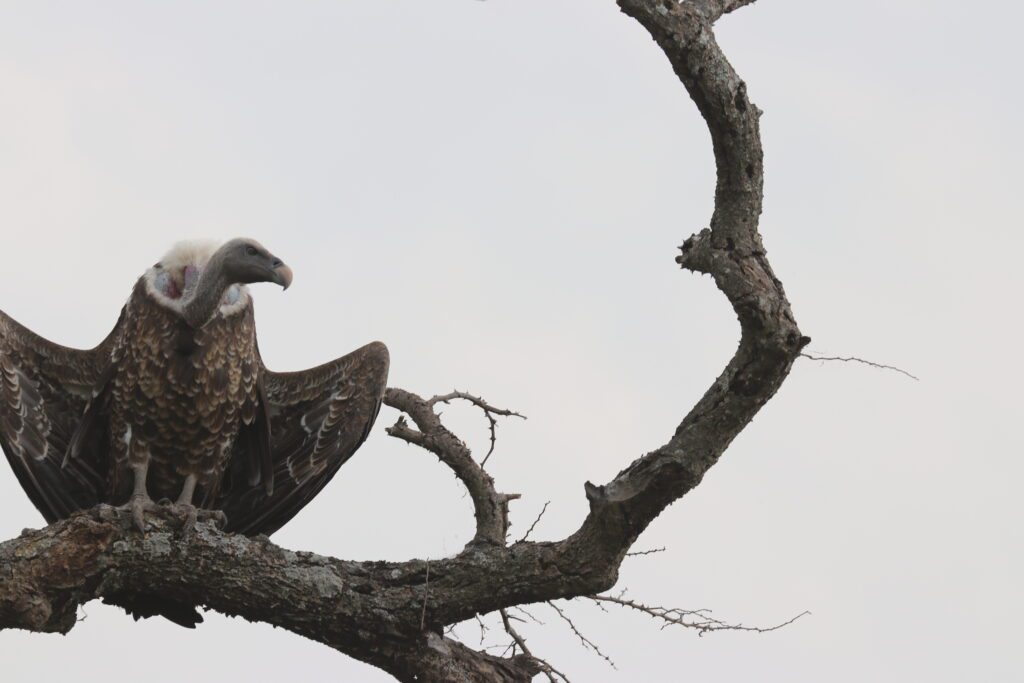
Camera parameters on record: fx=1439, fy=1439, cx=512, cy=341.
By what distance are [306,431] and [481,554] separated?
2.23 meters

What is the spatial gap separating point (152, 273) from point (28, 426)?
3.24 ft

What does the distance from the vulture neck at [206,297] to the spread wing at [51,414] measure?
401mm

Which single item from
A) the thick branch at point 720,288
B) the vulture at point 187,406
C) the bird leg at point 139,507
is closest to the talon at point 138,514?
the bird leg at point 139,507

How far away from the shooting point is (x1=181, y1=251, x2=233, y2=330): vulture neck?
281 inches

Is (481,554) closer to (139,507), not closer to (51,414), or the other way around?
(139,507)

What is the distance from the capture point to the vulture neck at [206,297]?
7148 mm

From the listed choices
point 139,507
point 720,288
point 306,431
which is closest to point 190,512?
point 139,507

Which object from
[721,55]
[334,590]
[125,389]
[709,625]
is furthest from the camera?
[125,389]

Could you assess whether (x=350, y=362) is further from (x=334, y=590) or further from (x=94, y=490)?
(x=334, y=590)

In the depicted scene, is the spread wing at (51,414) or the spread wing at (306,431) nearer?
the spread wing at (51,414)

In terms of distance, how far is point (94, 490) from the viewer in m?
7.34

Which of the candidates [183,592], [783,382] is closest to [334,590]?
[183,592]

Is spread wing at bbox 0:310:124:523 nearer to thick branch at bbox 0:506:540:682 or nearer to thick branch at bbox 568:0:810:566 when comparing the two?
thick branch at bbox 0:506:540:682

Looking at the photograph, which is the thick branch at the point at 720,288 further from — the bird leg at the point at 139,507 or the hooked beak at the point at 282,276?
the hooked beak at the point at 282,276
